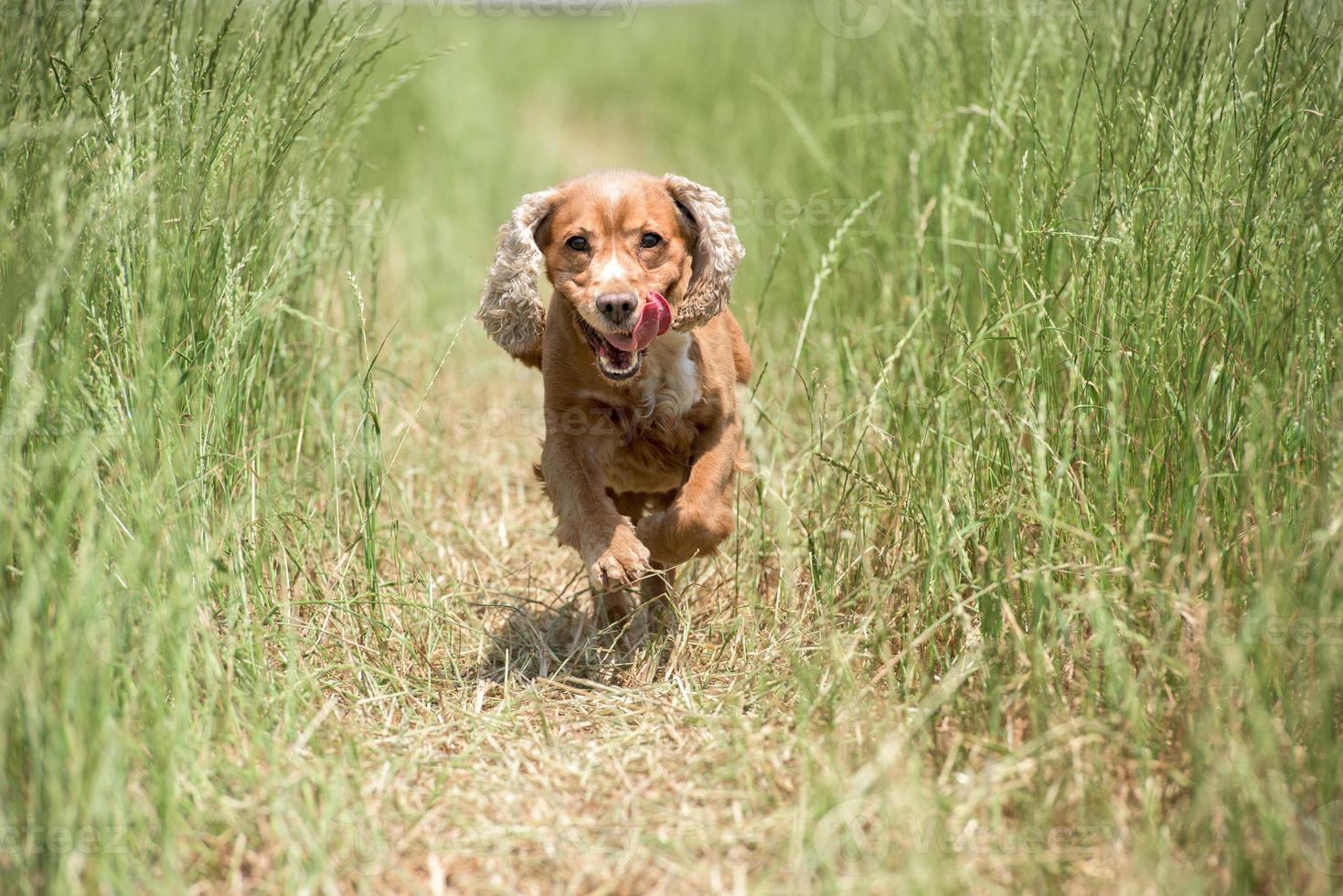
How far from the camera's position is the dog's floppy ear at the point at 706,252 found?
136 inches

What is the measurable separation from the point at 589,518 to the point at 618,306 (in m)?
0.63

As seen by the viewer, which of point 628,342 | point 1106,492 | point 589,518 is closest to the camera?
point 1106,492

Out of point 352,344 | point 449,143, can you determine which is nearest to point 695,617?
point 352,344

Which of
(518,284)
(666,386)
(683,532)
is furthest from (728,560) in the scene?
(518,284)

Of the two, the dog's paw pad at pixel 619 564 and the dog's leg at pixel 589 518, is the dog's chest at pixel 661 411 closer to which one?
the dog's leg at pixel 589 518

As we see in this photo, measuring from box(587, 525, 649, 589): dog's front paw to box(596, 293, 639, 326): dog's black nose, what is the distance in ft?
1.96

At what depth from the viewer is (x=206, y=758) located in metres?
2.46

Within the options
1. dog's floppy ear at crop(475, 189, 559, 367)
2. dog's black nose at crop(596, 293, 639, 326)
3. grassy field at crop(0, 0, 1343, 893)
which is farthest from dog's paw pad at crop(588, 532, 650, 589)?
dog's floppy ear at crop(475, 189, 559, 367)

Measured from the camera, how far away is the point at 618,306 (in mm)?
3139

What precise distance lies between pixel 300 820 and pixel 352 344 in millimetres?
2796

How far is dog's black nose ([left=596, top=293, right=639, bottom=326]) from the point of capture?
3125 millimetres

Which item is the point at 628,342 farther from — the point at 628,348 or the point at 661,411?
the point at 661,411

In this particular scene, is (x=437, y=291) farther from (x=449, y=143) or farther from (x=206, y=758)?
(x=206, y=758)

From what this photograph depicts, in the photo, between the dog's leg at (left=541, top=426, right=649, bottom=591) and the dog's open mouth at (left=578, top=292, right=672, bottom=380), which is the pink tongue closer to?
the dog's open mouth at (left=578, top=292, right=672, bottom=380)
